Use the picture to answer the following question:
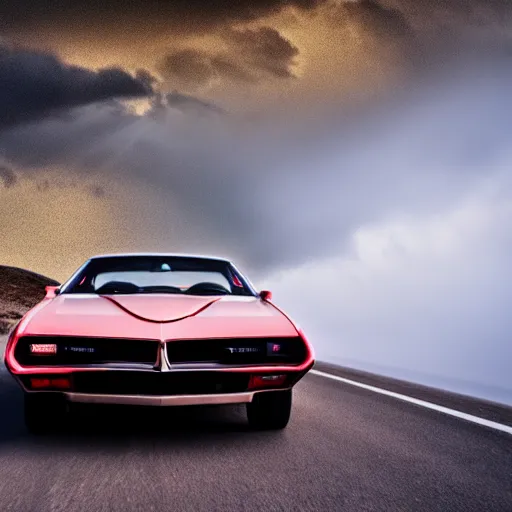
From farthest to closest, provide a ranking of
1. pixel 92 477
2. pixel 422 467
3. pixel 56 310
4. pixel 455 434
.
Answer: pixel 455 434
pixel 56 310
pixel 422 467
pixel 92 477

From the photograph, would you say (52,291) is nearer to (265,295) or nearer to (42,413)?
(42,413)

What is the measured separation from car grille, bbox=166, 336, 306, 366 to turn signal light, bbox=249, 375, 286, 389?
0.09m

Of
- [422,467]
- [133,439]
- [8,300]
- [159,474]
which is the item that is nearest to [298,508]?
[159,474]

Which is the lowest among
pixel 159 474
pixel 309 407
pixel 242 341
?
pixel 309 407

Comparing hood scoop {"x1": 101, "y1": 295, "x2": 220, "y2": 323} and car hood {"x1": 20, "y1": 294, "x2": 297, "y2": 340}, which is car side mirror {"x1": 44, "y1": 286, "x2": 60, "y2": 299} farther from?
hood scoop {"x1": 101, "y1": 295, "x2": 220, "y2": 323}

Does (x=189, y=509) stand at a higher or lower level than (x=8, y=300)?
higher

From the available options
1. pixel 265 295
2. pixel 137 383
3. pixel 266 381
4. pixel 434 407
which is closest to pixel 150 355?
pixel 137 383

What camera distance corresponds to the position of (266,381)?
4.80 metres

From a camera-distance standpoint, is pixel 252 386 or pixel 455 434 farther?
pixel 455 434

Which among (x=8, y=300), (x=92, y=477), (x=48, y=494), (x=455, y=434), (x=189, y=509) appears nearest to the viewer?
(x=189, y=509)

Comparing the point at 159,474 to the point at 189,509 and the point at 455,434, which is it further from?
the point at 455,434

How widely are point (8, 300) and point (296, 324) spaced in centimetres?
4410

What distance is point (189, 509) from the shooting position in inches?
130

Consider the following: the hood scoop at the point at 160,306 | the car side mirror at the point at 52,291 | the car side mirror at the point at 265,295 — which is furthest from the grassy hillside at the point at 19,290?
the hood scoop at the point at 160,306
